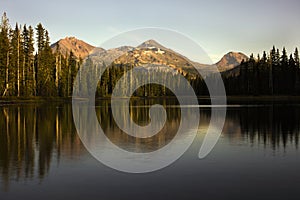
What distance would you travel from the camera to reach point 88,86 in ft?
422

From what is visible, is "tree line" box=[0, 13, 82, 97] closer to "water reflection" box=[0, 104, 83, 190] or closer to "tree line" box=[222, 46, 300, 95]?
"water reflection" box=[0, 104, 83, 190]

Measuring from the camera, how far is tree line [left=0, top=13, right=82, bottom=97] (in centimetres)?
6912

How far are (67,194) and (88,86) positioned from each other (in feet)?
399

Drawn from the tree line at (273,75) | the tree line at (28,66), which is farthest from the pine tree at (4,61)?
the tree line at (273,75)

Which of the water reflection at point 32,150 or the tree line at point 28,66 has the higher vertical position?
the tree line at point 28,66

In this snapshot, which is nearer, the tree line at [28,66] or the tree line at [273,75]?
the tree line at [28,66]

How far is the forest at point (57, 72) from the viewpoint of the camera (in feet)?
233

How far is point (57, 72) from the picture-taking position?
90062 millimetres

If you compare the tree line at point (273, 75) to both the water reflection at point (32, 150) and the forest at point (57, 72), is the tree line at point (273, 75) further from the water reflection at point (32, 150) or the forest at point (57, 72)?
the water reflection at point (32, 150)

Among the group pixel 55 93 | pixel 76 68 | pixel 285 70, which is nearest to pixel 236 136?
pixel 55 93

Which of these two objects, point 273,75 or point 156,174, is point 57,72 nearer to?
point 273,75

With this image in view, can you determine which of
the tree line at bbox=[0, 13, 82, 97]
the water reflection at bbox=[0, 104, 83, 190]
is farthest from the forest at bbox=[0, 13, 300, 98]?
the water reflection at bbox=[0, 104, 83, 190]

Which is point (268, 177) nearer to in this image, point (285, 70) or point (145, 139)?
point (145, 139)

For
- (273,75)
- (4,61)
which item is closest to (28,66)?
(4,61)
